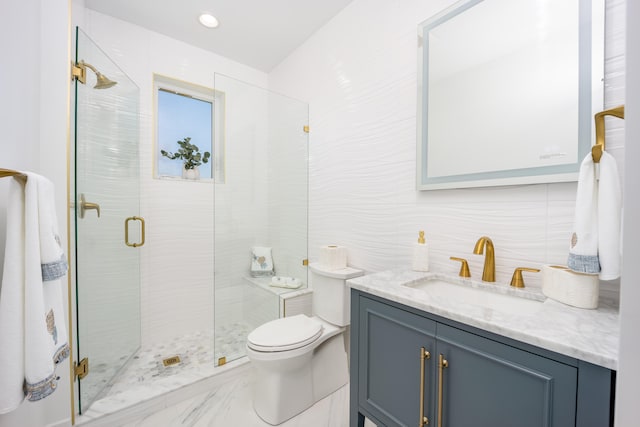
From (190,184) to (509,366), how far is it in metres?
2.47

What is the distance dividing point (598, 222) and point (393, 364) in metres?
0.84

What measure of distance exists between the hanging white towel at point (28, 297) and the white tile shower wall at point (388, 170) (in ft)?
5.02

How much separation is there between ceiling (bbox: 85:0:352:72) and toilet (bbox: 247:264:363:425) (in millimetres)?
1896

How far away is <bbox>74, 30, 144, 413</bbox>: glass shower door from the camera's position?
1449mm

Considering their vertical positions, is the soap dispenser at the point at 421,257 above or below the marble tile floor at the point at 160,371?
above

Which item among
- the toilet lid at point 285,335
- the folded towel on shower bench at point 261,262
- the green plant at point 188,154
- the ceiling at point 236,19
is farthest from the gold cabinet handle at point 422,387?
the green plant at point 188,154

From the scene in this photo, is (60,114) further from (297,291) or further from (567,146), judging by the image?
(567,146)

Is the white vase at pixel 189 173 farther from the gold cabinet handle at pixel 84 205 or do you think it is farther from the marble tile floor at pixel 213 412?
the marble tile floor at pixel 213 412

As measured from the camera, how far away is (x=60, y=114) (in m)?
1.28

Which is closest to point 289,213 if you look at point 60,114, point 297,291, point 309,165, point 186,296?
point 309,165

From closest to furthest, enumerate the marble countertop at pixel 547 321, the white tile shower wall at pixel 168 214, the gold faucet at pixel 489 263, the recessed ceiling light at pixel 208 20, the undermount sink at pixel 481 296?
1. the marble countertop at pixel 547 321
2. the undermount sink at pixel 481 296
3. the gold faucet at pixel 489 263
4. the recessed ceiling light at pixel 208 20
5. the white tile shower wall at pixel 168 214

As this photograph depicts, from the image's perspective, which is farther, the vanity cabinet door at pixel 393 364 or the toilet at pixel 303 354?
the toilet at pixel 303 354

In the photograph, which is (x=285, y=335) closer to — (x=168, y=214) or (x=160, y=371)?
(x=160, y=371)

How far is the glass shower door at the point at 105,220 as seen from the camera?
4.75 feet
